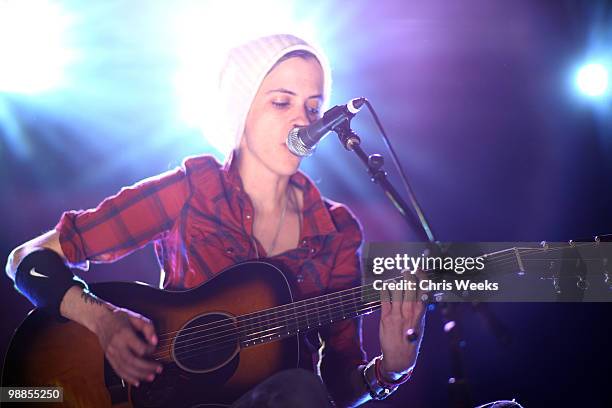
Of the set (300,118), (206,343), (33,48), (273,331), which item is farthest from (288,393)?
(33,48)

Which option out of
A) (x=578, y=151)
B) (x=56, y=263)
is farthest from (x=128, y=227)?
(x=578, y=151)

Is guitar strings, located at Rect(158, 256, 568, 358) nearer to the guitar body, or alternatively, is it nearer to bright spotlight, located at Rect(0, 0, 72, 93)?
the guitar body

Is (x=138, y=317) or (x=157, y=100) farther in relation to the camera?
(x=157, y=100)

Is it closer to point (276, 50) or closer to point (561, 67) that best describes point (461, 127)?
point (561, 67)

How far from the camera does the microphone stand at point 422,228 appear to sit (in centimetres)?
149

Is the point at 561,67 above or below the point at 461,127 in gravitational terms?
above

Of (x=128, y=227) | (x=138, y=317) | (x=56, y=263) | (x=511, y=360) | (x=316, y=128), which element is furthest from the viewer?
(x=511, y=360)

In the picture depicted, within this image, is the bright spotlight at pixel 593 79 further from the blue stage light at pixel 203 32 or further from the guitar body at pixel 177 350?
the guitar body at pixel 177 350

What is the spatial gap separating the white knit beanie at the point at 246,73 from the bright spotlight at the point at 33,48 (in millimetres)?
1250

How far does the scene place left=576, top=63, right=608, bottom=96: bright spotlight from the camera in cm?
333

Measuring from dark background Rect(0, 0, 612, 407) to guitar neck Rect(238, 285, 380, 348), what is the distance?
0.90 metres

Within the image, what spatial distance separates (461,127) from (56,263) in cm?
267

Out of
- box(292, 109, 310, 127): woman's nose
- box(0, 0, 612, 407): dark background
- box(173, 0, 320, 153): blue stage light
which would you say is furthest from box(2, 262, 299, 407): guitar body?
box(173, 0, 320, 153): blue stage light

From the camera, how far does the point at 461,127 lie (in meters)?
3.26
